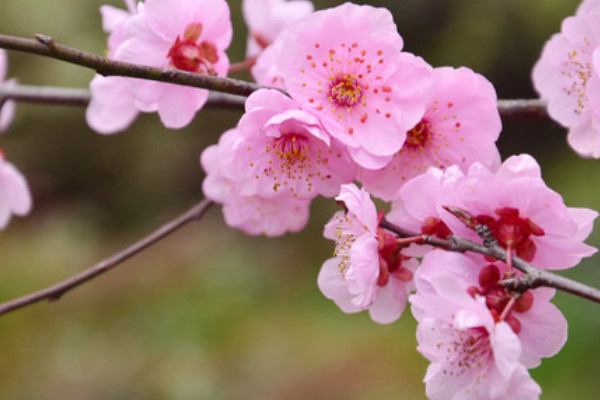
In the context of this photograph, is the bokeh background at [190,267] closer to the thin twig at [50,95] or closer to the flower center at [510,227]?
the thin twig at [50,95]

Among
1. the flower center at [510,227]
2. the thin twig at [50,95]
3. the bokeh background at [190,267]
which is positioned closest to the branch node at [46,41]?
the flower center at [510,227]

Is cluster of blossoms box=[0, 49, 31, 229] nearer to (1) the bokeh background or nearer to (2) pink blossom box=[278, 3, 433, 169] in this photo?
(2) pink blossom box=[278, 3, 433, 169]

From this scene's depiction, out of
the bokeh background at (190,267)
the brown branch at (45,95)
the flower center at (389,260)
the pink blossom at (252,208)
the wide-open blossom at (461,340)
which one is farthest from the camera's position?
the bokeh background at (190,267)

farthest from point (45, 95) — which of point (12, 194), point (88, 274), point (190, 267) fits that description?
point (190, 267)

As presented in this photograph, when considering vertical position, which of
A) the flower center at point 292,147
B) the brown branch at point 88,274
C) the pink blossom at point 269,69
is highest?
the pink blossom at point 269,69

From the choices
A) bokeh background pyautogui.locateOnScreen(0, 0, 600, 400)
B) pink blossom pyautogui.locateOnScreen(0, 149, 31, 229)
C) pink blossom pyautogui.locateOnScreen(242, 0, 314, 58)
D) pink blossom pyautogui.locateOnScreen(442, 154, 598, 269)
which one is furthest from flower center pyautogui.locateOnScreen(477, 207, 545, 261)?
bokeh background pyautogui.locateOnScreen(0, 0, 600, 400)

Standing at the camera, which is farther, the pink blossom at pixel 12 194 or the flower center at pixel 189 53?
the pink blossom at pixel 12 194

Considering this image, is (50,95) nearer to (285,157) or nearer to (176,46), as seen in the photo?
(176,46)
